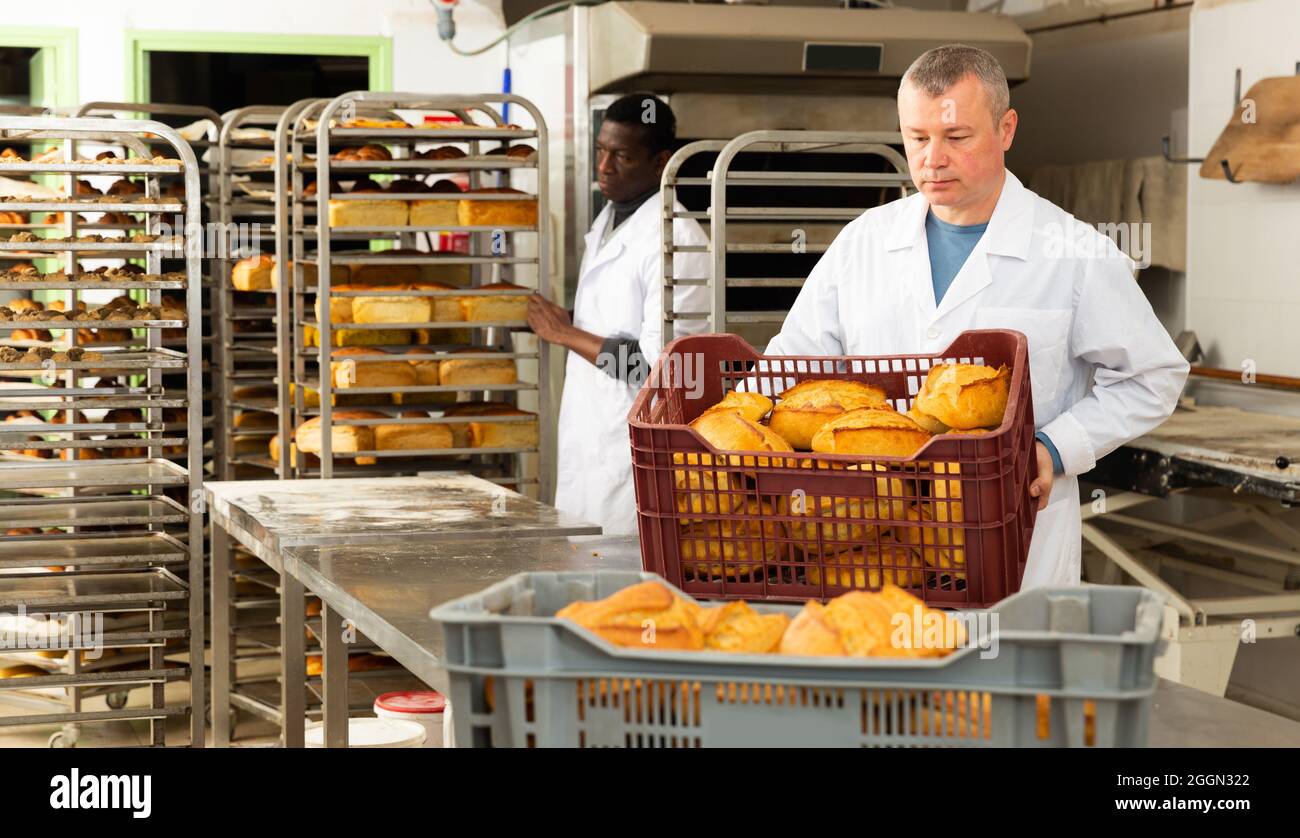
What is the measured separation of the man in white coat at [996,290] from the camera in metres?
2.26

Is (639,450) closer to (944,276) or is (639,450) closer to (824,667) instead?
(824,667)

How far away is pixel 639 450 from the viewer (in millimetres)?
1762

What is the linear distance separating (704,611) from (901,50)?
13.5ft

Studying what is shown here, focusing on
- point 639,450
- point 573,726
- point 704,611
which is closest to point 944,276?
point 639,450

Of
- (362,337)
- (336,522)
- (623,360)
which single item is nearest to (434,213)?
(362,337)

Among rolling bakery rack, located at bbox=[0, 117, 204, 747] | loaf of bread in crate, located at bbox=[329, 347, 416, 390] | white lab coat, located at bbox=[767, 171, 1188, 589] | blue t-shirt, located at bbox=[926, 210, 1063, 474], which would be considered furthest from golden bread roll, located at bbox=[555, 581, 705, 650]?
loaf of bread in crate, located at bbox=[329, 347, 416, 390]

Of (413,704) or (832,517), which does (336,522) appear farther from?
(832,517)

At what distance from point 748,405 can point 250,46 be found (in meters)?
5.08

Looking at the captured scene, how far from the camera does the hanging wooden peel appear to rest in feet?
14.8

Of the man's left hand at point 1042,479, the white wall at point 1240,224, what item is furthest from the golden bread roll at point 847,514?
the white wall at point 1240,224

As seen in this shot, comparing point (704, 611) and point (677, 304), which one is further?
point (677, 304)

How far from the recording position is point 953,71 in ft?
7.33

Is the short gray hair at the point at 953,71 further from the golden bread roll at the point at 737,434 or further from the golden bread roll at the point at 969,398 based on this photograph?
the golden bread roll at the point at 737,434

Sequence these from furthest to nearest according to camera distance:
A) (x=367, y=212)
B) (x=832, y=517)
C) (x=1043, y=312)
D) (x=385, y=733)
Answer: (x=367, y=212) → (x=385, y=733) → (x=1043, y=312) → (x=832, y=517)
